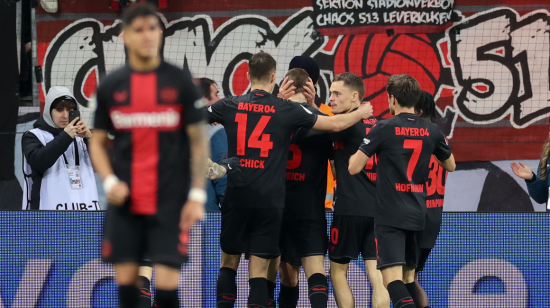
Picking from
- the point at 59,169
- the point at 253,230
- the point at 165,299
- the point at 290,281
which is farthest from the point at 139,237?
the point at 59,169

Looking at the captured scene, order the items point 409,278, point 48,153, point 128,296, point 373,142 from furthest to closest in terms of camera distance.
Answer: point 48,153
point 409,278
point 373,142
point 128,296

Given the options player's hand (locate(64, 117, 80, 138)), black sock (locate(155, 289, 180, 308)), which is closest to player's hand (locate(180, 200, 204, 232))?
black sock (locate(155, 289, 180, 308))

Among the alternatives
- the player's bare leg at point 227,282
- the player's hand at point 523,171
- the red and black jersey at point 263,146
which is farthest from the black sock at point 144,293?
the player's hand at point 523,171

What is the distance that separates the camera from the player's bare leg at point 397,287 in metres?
5.20

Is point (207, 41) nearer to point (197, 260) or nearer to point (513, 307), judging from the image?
point (197, 260)

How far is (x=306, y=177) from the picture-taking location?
5855 millimetres

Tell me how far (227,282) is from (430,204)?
189cm

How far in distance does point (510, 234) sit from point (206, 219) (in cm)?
302

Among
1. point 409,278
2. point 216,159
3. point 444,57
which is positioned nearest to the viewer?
point 409,278

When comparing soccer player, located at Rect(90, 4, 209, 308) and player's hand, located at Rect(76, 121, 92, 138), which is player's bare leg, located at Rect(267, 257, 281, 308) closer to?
soccer player, located at Rect(90, 4, 209, 308)

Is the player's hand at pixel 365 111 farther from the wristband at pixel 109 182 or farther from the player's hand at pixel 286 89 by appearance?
the wristband at pixel 109 182

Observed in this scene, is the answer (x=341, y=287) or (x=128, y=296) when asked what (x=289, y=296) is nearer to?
(x=341, y=287)

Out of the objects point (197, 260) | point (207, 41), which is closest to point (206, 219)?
point (197, 260)

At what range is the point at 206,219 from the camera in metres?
6.82
